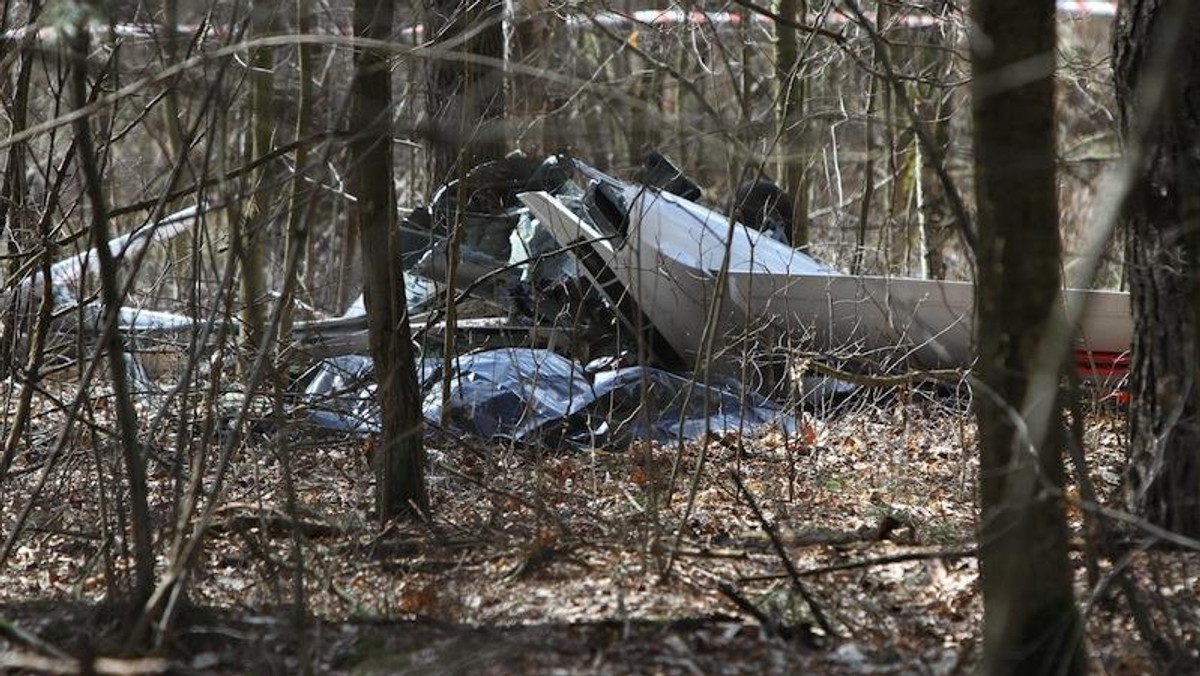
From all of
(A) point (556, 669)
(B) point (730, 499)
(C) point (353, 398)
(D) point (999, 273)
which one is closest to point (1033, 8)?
(D) point (999, 273)

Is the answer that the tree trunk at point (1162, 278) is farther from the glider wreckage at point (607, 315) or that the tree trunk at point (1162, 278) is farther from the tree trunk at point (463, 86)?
the glider wreckage at point (607, 315)

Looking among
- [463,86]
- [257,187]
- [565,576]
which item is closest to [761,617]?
[565,576]

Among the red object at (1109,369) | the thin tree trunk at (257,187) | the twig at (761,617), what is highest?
the thin tree trunk at (257,187)

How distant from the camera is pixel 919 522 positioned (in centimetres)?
641

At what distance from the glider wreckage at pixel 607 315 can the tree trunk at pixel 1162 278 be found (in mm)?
2988

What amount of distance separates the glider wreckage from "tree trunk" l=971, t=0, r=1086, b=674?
4.47 m

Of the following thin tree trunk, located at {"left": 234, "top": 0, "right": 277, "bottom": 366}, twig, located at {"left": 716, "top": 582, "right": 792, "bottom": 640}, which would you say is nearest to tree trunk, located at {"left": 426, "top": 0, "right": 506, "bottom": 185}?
thin tree trunk, located at {"left": 234, "top": 0, "right": 277, "bottom": 366}

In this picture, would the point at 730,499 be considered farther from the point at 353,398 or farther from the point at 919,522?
the point at 353,398

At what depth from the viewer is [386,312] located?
6156 mm

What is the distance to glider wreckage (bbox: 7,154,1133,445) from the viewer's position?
8633 millimetres

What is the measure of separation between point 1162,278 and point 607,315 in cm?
478

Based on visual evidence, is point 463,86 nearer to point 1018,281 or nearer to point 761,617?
point 761,617

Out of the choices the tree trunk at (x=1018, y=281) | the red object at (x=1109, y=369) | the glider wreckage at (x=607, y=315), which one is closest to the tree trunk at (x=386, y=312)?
the glider wreckage at (x=607, y=315)

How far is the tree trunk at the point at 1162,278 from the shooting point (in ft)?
16.9
